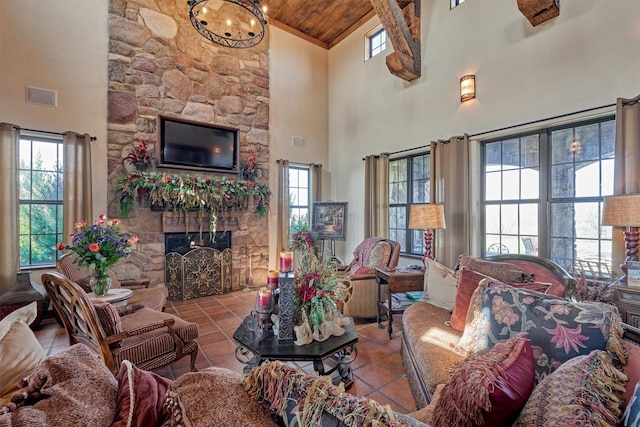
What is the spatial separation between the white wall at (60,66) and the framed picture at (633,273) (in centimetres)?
581

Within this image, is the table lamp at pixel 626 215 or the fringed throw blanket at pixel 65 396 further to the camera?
the table lamp at pixel 626 215

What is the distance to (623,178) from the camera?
2.60 meters

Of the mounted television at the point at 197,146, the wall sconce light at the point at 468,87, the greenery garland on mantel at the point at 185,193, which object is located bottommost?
the greenery garland on mantel at the point at 185,193

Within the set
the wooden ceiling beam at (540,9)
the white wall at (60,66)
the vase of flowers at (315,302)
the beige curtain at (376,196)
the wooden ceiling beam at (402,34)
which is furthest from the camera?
the beige curtain at (376,196)

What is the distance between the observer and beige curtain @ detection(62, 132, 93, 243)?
3777 millimetres

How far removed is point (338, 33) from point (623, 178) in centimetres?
519

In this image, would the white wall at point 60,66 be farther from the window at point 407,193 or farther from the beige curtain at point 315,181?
the window at point 407,193

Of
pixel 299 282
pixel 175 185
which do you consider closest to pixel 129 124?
pixel 175 185

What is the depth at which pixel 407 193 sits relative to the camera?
484 centimetres

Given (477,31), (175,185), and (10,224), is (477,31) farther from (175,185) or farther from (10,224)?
(10,224)

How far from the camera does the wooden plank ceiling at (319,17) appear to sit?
195 inches

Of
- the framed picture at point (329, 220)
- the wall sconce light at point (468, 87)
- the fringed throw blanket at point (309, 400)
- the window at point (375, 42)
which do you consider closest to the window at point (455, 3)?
the wall sconce light at point (468, 87)

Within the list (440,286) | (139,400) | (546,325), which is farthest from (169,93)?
(546,325)

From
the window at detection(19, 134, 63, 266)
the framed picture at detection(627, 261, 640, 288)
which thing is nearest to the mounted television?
the window at detection(19, 134, 63, 266)
